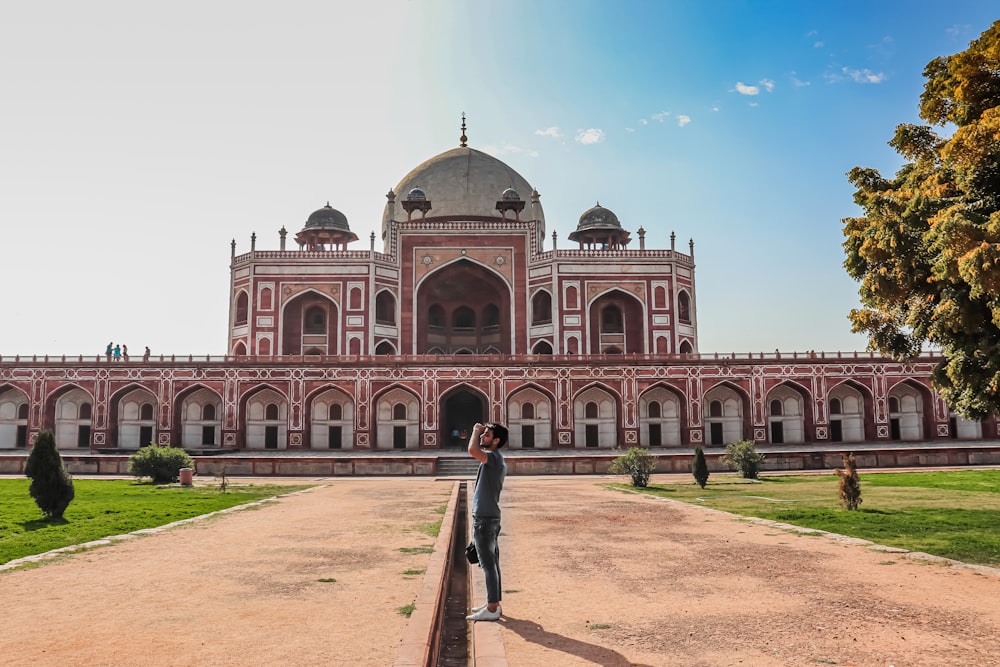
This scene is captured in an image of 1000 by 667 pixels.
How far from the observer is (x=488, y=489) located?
5188 mm

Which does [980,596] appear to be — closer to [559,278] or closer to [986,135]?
[986,135]

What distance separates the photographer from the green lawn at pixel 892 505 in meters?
8.30

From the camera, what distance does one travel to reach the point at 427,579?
19.9 feet

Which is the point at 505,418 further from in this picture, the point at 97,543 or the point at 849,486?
the point at 97,543

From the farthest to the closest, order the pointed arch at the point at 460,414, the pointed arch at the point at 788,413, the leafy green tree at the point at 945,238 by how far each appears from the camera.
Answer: the pointed arch at the point at 460,414, the pointed arch at the point at 788,413, the leafy green tree at the point at 945,238

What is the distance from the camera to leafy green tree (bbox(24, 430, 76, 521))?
10.5 metres

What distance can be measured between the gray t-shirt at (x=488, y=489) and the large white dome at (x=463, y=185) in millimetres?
35424

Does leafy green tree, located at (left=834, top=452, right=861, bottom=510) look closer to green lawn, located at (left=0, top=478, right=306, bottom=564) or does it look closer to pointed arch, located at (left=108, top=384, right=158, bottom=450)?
green lawn, located at (left=0, top=478, right=306, bottom=564)

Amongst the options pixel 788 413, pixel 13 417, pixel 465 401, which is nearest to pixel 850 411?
pixel 788 413

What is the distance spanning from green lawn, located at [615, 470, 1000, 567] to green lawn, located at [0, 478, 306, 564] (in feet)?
28.7

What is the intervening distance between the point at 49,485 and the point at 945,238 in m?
12.1

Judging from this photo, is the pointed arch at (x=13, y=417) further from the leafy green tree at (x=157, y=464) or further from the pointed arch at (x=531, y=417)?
the pointed arch at (x=531, y=417)

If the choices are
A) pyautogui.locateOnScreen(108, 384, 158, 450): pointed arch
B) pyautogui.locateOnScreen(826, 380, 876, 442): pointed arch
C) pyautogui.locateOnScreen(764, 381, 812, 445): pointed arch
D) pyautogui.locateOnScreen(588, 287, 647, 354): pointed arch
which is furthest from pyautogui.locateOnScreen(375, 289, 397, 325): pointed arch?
pyautogui.locateOnScreen(826, 380, 876, 442): pointed arch

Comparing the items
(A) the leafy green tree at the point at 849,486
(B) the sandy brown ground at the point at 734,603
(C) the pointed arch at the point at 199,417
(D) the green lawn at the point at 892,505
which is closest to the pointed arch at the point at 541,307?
(C) the pointed arch at the point at 199,417
